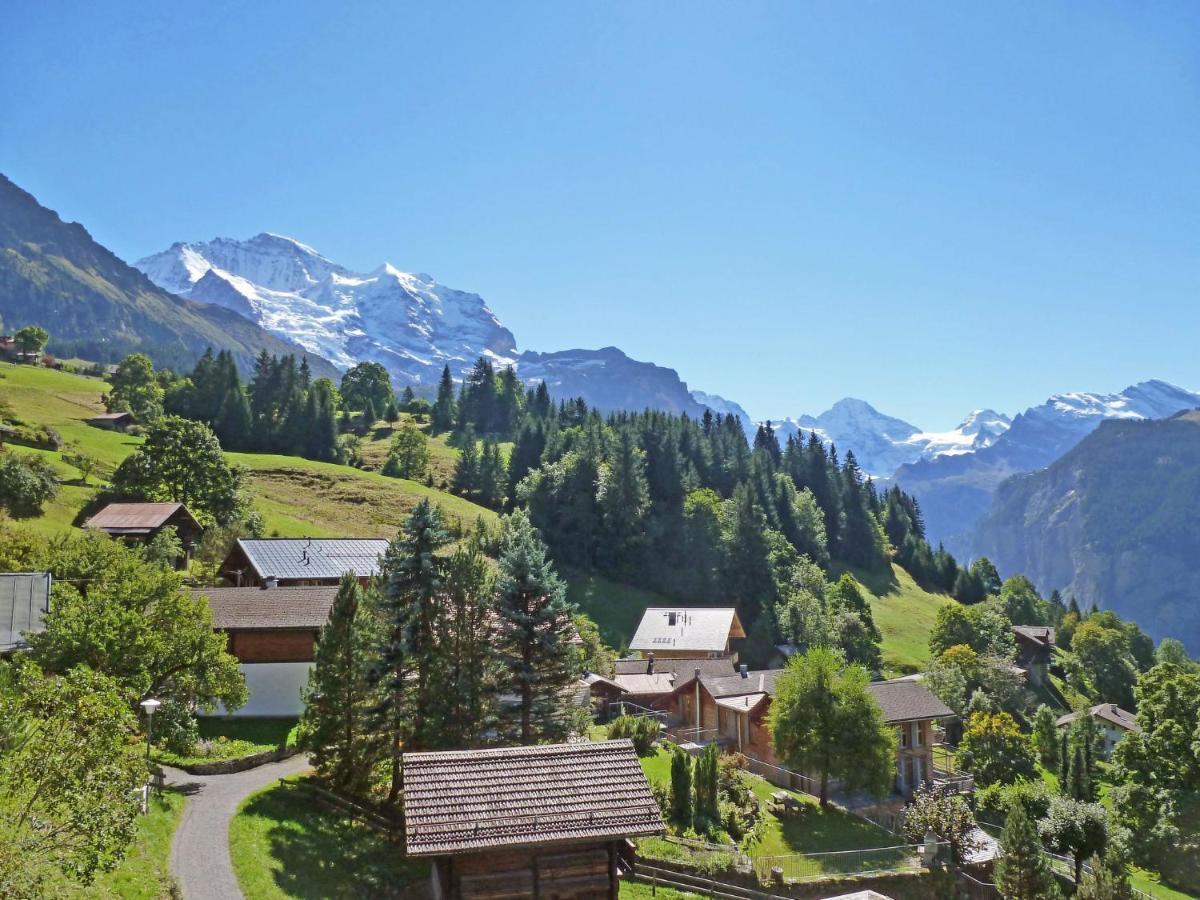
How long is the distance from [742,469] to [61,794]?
130m

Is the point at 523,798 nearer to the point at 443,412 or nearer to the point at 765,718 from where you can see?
the point at 765,718

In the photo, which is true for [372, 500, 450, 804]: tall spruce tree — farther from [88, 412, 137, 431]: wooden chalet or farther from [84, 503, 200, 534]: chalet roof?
[88, 412, 137, 431]: wooden chalet

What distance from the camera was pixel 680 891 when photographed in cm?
3006

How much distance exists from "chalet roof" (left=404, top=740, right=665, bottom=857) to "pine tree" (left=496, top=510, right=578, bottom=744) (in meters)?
13.9

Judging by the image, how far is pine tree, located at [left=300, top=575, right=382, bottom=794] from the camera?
31625mm

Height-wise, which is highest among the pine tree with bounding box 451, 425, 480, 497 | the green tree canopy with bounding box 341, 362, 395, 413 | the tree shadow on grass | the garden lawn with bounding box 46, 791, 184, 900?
the green tree canopy with bounding box 341, 362, 395, 413

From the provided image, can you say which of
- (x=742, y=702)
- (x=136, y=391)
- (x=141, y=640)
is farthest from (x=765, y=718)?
(x=136, y=391)

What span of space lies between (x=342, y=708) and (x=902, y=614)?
106416 millimetres

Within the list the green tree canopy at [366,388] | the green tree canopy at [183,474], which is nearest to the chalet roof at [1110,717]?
the green tree canopy at [183,474]

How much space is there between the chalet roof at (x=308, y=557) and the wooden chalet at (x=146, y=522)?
902cm

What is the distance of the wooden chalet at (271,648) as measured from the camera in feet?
146

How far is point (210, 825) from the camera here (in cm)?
2728

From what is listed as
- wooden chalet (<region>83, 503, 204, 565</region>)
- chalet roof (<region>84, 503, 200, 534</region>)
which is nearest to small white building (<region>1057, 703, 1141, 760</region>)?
wooden chalet (<region>83, 503, 204, 565</region>)

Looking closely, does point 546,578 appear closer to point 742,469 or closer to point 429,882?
point 429,882
